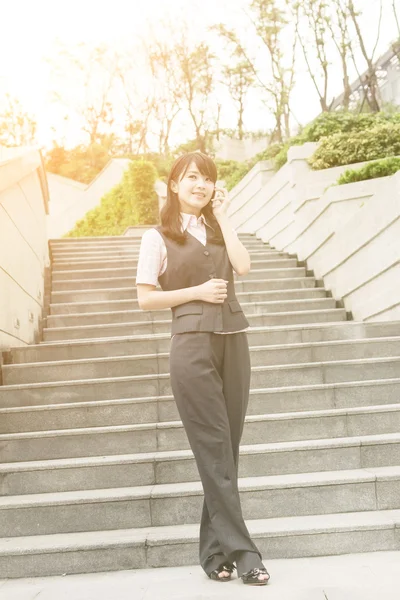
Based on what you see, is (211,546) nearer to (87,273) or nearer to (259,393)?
(259,393)

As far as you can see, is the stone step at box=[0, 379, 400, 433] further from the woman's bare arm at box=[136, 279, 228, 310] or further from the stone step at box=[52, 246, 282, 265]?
the stone step at box=[52, 246, 282, 265]

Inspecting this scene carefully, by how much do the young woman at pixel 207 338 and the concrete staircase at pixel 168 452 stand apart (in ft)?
1.74

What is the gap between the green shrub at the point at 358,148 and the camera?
9.06 m

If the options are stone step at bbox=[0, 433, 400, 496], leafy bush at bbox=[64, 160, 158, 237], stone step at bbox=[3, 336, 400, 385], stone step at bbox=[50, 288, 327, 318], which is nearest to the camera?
stone step at bbox=[0, 433, 400, 496]

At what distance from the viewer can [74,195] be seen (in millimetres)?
26047

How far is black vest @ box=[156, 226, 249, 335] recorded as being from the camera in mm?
3078

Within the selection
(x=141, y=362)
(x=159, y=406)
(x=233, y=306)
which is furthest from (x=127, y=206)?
(x=233, y=306)

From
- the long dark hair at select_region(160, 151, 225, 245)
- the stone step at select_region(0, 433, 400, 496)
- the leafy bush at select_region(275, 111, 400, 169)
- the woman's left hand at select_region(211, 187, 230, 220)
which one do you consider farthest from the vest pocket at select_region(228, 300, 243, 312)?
the leafy bush at select_region(275, 111, 400, 169)

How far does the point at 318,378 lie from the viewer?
5113mm

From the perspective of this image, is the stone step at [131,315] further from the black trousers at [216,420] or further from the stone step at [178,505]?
the black trousers at [216,420]

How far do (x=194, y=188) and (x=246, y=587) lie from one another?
1.80m

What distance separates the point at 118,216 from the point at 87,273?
12303mm

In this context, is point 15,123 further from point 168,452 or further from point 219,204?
point 219,204

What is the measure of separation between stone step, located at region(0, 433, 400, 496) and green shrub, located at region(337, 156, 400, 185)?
14.2ft
